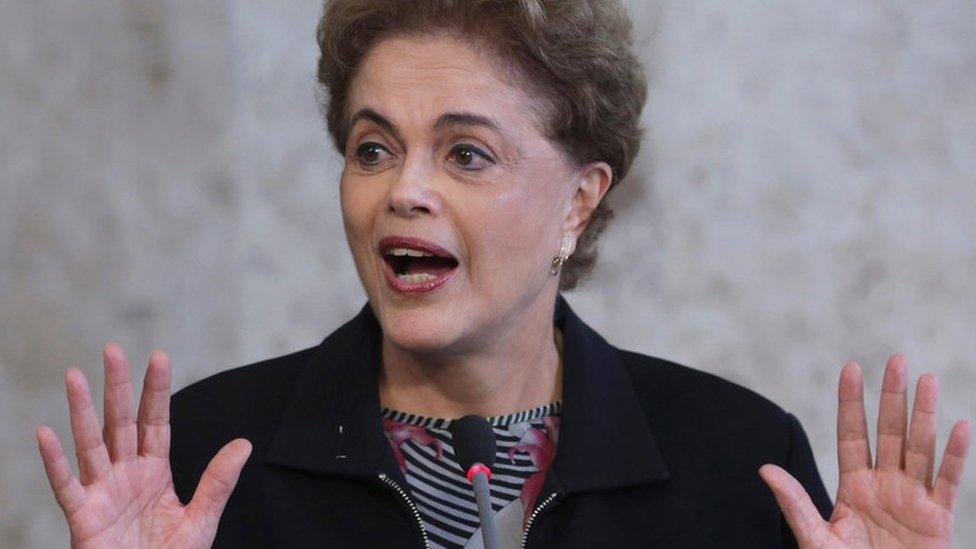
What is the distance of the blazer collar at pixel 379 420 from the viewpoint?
187 centimetres

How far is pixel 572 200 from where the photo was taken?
200cm

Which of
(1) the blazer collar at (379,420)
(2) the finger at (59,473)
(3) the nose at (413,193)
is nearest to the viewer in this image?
(2) the finger at (59,473)

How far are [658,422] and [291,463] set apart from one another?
53cm

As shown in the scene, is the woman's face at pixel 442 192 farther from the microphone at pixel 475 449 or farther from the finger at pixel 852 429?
the finger at pixel 852 429

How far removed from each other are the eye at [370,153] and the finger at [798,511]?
629mm

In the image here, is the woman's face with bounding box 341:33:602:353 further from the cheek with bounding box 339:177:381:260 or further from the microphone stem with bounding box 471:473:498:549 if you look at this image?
the microphone stem with bounding box 471:473:498:549

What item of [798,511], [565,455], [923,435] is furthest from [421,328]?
[923,435]

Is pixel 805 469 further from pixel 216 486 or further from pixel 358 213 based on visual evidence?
pixel 216 486

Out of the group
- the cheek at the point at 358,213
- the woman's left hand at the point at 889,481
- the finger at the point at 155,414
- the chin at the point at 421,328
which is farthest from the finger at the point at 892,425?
the finger at the point at 155,414

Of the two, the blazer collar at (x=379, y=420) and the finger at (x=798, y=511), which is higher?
the blazer collar at (x=379, y=420)

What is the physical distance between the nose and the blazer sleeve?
2.13ft

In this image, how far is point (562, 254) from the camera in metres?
1.98

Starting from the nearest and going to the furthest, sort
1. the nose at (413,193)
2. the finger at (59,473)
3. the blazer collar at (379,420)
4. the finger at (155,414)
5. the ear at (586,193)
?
1. the finger at (59,473)
2. the finger at (155,414)
3. the nose at (413,193)
4. the blazer collar at (379,420)
5. the ear at (586,193)

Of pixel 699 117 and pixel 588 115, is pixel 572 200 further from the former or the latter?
pixel 699 117
